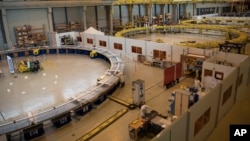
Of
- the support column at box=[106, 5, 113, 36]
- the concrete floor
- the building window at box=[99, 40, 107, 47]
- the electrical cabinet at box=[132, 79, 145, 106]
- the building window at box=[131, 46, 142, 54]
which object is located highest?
the support column at box=[106, 5, 113, 36]

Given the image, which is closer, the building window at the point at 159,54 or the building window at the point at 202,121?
the building window at the point at 202,121

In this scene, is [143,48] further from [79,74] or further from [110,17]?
[110,17]

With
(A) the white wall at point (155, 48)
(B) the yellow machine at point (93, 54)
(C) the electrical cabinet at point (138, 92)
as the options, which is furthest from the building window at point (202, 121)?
(B) the yellow machine at point (93, 54)

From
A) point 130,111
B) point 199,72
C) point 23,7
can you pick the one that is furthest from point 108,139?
point 23,7

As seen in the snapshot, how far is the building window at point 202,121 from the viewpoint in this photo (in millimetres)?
6945

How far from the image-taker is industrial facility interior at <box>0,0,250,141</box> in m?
8.45

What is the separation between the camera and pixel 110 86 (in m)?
12.3

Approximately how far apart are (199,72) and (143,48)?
6038mm

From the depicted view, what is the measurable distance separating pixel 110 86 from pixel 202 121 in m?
6.27

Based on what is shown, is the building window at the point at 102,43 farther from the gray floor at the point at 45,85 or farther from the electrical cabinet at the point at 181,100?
the electrical cabinet at the point at 181,100

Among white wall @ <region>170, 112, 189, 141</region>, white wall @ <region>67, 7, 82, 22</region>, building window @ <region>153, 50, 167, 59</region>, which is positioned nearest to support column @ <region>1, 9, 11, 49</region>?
white wall @ <region>67, 7, 82, 22</region>

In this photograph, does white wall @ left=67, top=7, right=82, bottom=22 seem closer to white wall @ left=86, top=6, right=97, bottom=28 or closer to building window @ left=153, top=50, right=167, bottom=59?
white wall @ left=86, top=6, right=97, bottom=28

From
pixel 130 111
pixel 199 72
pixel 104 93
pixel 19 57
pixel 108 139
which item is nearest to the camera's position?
pixel 108 139

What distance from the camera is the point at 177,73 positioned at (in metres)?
13.7
